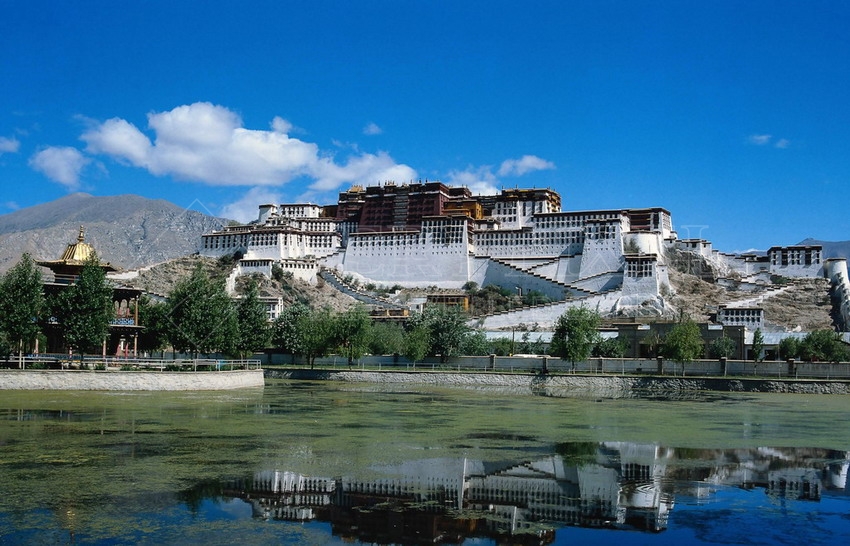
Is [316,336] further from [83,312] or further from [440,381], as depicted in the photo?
[83,312]

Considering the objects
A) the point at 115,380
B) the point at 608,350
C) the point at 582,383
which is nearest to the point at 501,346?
the point at 608,350

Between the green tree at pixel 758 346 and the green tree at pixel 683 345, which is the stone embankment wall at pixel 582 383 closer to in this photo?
the green tree at pixel 683 345

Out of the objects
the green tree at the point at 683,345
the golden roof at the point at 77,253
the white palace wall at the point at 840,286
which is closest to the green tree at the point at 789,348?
the green tree at the point at 683,345

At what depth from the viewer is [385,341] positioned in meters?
59.7

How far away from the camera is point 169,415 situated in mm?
23984

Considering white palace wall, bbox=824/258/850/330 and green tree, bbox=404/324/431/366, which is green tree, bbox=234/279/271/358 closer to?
green tree, bbox=404/324/431/366

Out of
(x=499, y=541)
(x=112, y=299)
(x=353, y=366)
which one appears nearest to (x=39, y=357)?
(x=112, y=299)

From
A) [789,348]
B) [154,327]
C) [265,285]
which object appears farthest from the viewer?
[265,285]

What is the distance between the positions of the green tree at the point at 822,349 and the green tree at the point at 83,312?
47.4 m

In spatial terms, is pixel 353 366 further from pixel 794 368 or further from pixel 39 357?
pixel 794 368

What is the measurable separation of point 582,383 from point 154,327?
23543 millimetres

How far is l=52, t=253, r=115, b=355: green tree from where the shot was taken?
3650 cm

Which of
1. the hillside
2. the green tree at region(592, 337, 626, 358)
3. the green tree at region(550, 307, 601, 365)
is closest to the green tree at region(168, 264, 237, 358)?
the green tree at region(550, 307, 601, 365)

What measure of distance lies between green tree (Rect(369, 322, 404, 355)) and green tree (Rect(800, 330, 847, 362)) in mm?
29146
